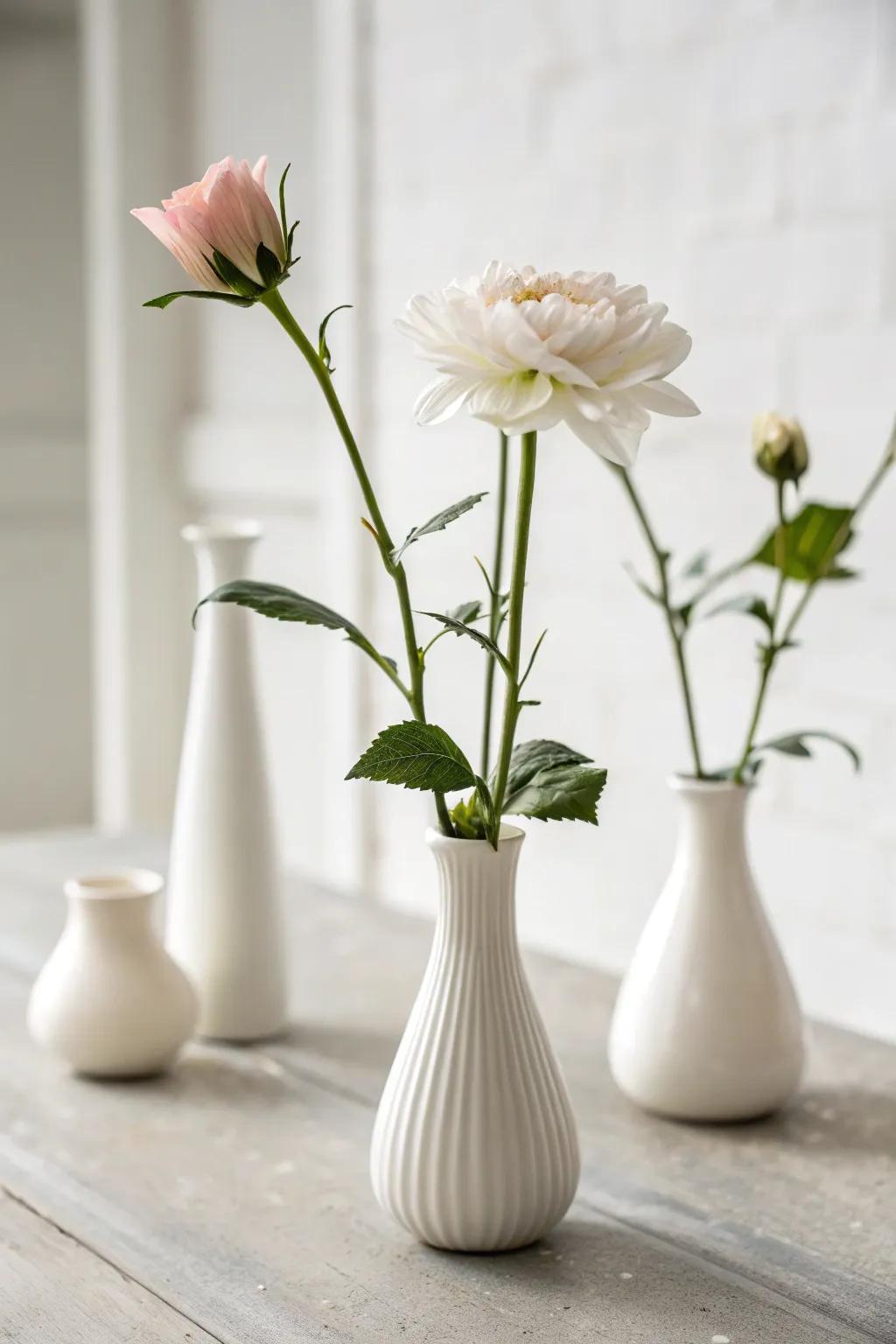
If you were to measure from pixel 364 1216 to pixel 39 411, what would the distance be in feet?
9.31

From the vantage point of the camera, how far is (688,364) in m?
1.79

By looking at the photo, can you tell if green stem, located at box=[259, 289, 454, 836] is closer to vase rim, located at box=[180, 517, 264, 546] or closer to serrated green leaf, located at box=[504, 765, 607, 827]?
serrated green leaf, located at box=[504, 765, 607, 827]

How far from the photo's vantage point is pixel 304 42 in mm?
2494

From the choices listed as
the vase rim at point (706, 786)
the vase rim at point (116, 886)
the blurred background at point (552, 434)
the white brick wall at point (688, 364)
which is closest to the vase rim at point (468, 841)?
the vase rim at point (706, 786)

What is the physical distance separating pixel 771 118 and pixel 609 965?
985mm

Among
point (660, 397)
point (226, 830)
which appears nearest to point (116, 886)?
point (226, 830)

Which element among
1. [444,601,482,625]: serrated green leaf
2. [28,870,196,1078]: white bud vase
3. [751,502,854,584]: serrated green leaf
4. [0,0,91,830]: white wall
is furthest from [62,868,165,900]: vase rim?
[0,0,91,830]: white wall

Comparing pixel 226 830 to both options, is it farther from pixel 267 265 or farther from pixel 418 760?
pixel 267 265

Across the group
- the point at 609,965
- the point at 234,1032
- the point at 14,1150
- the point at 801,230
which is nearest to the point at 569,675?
the point at 609,965

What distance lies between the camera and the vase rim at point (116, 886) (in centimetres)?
97

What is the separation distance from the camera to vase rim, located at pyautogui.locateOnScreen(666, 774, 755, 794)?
920 mm

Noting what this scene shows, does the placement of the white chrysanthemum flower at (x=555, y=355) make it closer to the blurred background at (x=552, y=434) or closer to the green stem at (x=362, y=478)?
the green stem at (x=362, y=478)

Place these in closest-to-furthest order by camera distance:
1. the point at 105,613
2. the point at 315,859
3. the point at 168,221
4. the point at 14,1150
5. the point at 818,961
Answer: the point at 168,221, the point at 14,1150, the point at 818,961, the point at 315,859, the point at 105,613

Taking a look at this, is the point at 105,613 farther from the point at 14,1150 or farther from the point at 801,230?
the point at 14,1150
